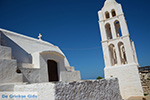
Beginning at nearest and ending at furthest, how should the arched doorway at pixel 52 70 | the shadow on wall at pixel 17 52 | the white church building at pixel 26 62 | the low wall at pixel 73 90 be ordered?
1. the low wall at pixel 73 90
2. the white church building at pixel 26 62
3. the shadow on wall at pixel 17 52
4. the arched doorway at pixel 52 70

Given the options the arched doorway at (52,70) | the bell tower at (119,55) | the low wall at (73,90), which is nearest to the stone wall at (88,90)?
the low wall at (73,90)

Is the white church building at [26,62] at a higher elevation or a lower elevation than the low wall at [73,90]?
higher

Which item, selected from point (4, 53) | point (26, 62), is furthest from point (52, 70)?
point (4, 53)

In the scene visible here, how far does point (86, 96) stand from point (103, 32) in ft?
34.1

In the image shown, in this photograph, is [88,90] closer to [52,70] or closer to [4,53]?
[4,53]

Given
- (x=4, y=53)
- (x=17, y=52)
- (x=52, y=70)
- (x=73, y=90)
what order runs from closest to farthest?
(x=73, y=90) → (x=4, y=53) → (x=17, y=52) → (x=52, y=70)

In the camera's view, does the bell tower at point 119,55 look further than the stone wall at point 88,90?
Yes

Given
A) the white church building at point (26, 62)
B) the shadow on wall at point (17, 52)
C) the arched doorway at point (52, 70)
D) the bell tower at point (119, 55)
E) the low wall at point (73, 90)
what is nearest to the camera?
the low wall at point (73, 90)

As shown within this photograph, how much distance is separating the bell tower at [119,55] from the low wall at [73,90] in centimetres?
712

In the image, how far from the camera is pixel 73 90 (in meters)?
3.21

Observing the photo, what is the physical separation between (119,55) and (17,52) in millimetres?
9050

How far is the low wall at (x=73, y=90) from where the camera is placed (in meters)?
2.81

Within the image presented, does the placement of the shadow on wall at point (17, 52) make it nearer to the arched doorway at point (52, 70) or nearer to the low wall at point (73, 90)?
the arched doorway at point (52, 70)

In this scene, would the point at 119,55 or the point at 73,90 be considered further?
the point at 119,55
